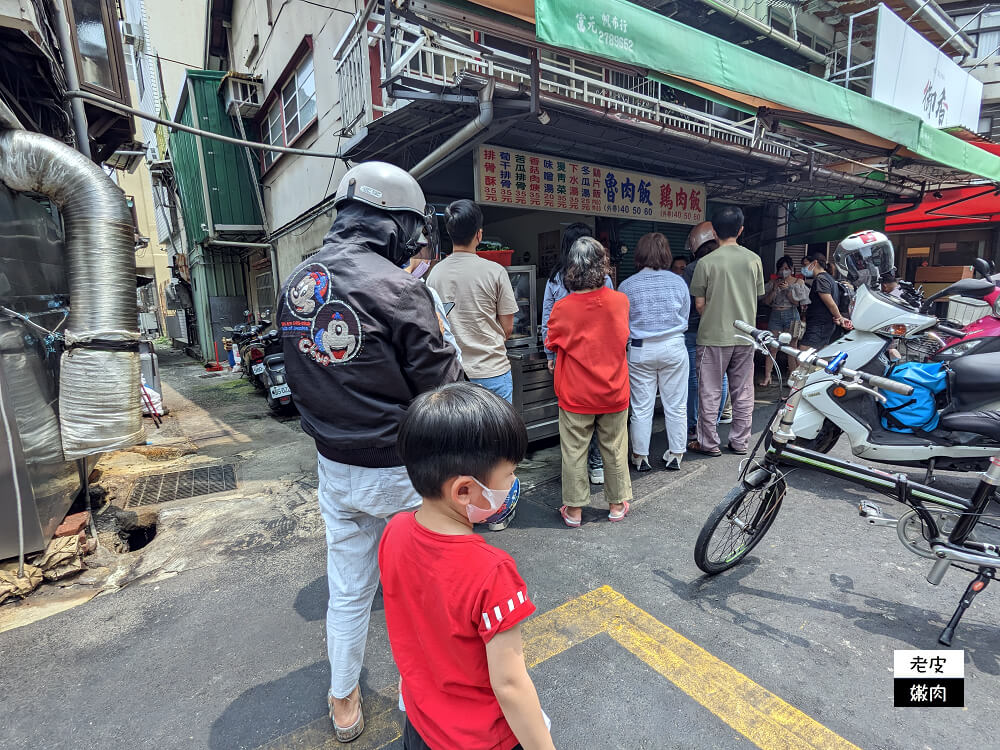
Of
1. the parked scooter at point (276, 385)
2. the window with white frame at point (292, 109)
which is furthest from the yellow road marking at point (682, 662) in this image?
the window with white frame at point (292, 109)

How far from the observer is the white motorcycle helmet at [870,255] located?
10.8 feet

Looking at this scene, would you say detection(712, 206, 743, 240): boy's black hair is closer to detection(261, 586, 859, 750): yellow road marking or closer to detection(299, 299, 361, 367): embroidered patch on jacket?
detection(261, 586, 859, 750): yellow road marking

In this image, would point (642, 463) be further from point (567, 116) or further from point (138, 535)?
point (138, 535)

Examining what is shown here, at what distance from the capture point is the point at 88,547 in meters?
3.14

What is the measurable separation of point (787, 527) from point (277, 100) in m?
10.6

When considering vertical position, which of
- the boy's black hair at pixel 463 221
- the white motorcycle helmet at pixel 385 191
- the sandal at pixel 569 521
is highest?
the boy's black hair at pixel 463 221

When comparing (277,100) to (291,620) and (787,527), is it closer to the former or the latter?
(291,620)

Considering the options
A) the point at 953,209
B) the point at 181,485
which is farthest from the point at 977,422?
the point at 953,209

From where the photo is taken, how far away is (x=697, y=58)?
385 cm

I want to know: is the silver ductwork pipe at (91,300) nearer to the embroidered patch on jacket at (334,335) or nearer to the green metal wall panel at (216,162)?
the embroidered patch on jacket at (334,335)


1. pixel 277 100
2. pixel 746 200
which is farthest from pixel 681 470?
pixel 277 100

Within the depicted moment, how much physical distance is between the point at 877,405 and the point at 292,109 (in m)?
9.70

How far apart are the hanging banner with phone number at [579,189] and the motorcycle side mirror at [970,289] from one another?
12.0 ft

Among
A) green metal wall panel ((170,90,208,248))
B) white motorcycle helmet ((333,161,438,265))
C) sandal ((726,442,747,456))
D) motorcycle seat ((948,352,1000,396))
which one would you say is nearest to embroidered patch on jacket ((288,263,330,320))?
white motorcycle helmet ((333,161,438,265))
